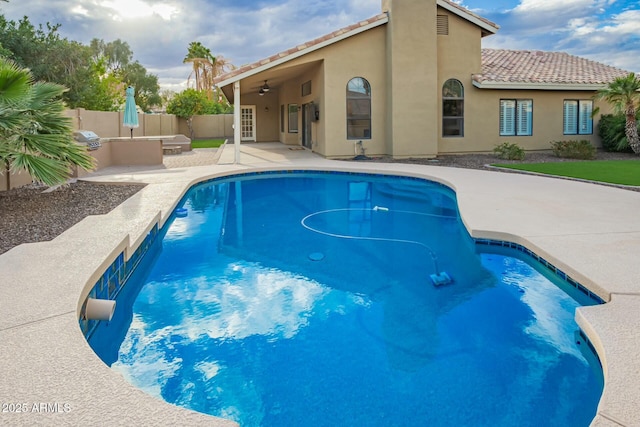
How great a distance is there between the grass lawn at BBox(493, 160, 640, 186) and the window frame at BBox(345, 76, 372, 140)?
526cm

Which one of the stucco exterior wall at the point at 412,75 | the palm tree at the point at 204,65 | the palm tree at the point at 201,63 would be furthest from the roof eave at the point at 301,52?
the palm tree at the point at 204,65

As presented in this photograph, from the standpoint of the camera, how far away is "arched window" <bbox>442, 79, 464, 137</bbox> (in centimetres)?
1945

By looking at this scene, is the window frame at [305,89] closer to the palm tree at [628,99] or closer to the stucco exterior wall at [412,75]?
the stucco exterior wall at [412,75]

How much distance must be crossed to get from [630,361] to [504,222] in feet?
14.9

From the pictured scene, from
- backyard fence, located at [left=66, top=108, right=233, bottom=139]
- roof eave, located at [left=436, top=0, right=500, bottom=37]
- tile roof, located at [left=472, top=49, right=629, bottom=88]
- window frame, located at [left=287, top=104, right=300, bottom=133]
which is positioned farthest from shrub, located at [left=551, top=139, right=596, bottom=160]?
backyard fence, located at [left=66, top=108, right=233, bottom=139]

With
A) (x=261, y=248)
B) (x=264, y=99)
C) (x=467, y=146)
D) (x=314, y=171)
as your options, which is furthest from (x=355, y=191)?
(x=264, y=99)

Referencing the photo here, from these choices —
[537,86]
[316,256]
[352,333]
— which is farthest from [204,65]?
[352,333]

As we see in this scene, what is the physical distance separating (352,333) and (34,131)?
282 inches

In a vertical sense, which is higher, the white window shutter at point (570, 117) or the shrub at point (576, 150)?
the white window shutter at point (570, 117)

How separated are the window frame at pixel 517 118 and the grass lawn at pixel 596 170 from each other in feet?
12.8

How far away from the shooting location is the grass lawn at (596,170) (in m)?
12.4

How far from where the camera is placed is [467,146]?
784 inches

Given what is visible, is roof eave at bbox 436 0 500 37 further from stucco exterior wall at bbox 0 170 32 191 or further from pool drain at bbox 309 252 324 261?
stucco exterior wall at bbox 0 170 32 191

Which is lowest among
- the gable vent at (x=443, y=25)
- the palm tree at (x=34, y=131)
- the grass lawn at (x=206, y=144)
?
the palm tree at (x=34, y=131)
